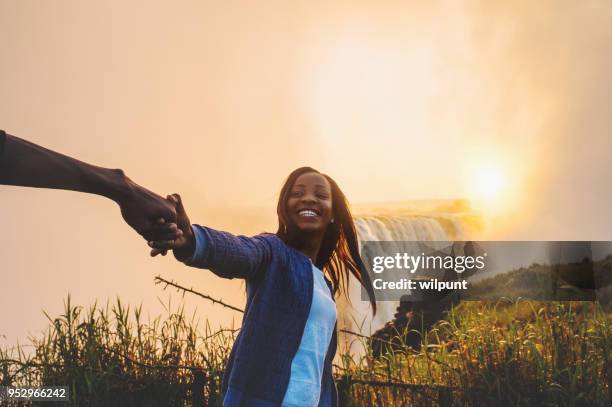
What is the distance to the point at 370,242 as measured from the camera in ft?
8.80

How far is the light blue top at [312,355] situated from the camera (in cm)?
101

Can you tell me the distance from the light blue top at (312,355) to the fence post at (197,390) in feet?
3.37

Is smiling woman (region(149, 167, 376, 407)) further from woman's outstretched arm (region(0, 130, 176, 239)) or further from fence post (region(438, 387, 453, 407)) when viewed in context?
fence post (region(438, 387, 453, 407))

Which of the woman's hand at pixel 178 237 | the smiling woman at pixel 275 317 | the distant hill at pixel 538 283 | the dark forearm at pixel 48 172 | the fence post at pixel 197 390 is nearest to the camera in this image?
the dark forearm at pixel 48 172

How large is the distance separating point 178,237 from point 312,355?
37cm

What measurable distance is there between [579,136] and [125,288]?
2148 mm

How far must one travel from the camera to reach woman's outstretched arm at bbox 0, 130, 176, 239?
67 centimetres

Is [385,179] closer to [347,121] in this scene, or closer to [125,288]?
[347,121]

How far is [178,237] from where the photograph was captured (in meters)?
0.83

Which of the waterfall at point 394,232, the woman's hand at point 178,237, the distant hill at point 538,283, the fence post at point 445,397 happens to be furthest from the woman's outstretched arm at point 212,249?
the distant hill at point 538,283

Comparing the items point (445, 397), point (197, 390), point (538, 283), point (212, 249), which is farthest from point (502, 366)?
point (212, 249)

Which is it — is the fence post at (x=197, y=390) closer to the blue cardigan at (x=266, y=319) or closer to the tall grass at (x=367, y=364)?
the tall grass at (x=367, y=364)

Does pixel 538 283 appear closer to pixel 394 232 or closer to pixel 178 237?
pixel 394 232

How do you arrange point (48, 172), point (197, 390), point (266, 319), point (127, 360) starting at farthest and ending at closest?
point (127, 360), point (197, 390), point (266, 319), point (48, 172)
